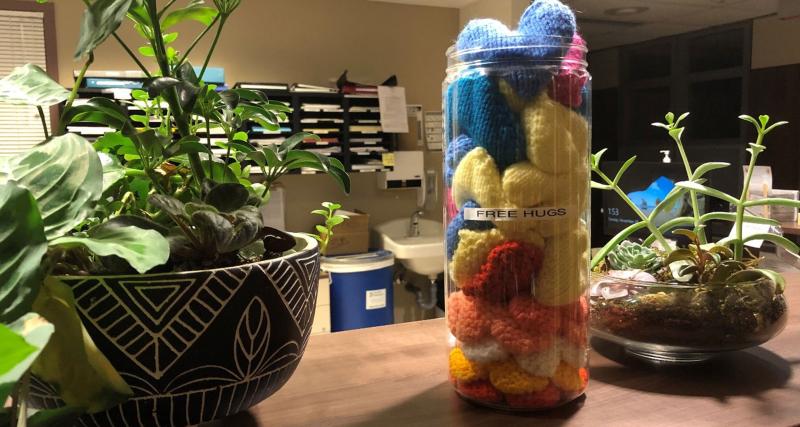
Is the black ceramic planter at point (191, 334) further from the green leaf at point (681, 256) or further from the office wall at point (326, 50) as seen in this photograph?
the office wall at point (326, 50)

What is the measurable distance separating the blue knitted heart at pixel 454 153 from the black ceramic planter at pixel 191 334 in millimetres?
167

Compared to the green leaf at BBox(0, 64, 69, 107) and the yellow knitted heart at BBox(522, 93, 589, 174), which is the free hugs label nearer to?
the yellow knitted heart at BBox(522, 93, 589, 174)

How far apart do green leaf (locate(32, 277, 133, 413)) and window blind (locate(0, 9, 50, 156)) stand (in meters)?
2.94

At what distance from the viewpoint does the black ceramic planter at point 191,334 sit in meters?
0.38

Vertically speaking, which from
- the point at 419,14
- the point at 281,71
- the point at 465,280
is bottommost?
the point at 465,280

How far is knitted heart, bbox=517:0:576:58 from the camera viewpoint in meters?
0.50

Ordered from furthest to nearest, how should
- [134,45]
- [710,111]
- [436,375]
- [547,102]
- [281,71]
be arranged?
[710,111] → [281,71] → [134,45] → [436,375] → [547,102]

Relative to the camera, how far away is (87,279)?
0.38 meters

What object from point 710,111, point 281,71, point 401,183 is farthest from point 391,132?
point 710,111

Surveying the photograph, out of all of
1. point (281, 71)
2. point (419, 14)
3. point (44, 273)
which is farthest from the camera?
point (419, 14)

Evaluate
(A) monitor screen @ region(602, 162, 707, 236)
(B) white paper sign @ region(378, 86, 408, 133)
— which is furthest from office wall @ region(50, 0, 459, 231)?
(A) monitor screen @ region(602, 162, 707, 236)

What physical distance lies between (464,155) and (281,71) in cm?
302

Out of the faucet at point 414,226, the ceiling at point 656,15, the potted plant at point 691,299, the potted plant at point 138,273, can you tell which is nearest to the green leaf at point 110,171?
the potted plant at point 138,273

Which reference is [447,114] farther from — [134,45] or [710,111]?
[710,111]
